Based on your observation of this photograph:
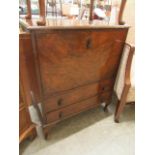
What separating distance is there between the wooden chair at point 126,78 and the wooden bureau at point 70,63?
0.19 ft

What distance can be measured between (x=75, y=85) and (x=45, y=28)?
0.55 m

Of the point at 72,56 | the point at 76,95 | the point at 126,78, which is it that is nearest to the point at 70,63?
the point at 72,56

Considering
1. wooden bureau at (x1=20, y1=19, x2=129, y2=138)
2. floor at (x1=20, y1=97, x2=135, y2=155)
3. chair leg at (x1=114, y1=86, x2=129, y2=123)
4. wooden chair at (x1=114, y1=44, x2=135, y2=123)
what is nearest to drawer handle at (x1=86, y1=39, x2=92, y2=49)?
wooden bureau at (x1=20, y1=19, x2=129, y2=138)

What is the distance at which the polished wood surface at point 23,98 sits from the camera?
1.23 metres

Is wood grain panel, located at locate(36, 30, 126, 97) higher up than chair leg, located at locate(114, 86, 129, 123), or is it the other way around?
wood grain panel, located at locate(36, 30, 126, 97)

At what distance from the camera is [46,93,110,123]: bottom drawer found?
1.43 m

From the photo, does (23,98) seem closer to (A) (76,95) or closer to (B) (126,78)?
(A) (76,95)

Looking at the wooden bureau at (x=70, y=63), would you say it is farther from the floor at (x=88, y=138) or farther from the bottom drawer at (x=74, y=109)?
the floor at (x=88, y=138)

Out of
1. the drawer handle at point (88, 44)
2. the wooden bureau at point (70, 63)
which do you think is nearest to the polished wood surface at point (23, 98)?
the wooden bureau at point (70, 63)

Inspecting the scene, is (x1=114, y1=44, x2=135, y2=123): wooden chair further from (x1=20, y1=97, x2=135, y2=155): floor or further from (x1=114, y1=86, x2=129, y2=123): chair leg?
(x1=20, y1=97, x2=135, y2=155): floor

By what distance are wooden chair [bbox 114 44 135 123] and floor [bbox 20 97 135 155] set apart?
0.48 ft

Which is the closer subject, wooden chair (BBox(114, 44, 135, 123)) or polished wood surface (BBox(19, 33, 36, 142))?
polished wood surface (BBox(19, 33, 36, 142))
